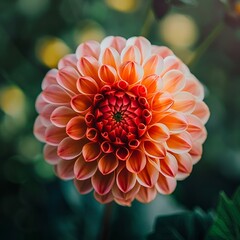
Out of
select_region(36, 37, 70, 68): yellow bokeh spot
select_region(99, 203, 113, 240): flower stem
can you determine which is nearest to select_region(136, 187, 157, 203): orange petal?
select_region(99, 203, 113, 240): flower stem

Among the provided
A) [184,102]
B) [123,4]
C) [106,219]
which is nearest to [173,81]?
[184,102]

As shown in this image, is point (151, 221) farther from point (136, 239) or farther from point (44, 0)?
point (44, 0)

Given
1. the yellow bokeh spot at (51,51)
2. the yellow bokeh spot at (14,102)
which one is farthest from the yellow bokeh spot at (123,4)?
the yellow bokeh spot at (14,102)

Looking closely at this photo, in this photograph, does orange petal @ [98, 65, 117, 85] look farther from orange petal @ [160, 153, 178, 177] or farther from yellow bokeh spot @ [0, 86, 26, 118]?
yellow bokeh spot @ [0, 86, 26, 118]

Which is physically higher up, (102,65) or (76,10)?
(102,65)

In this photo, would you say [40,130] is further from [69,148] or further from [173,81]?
[173,81]

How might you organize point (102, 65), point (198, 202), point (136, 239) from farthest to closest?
point (198, 202)
point (136, 239)
point (102, 65)

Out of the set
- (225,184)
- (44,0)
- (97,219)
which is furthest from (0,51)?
(225,184)
